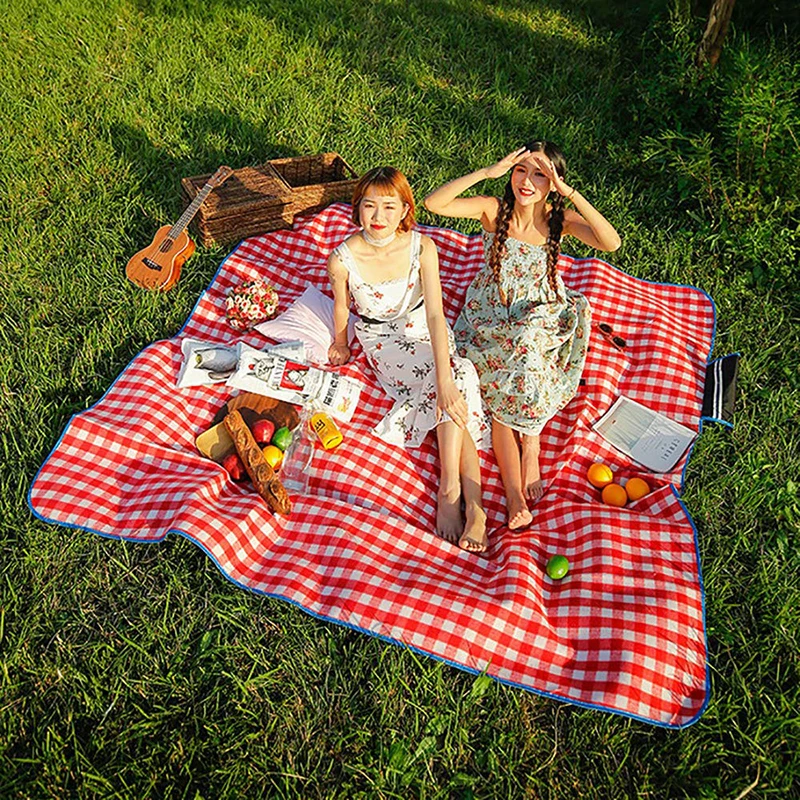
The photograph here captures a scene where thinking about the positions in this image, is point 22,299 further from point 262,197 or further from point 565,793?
point 565,793

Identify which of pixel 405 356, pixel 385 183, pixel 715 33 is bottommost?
pixel 405 356

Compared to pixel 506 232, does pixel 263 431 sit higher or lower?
lower

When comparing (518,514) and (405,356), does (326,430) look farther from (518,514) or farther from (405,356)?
(518,514)

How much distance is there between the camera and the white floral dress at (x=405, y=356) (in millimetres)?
4203

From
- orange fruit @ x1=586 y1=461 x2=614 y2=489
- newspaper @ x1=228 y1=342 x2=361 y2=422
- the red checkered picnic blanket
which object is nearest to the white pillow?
the red checkered picnic blanket

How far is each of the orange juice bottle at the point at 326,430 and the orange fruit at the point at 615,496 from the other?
5.25 ft

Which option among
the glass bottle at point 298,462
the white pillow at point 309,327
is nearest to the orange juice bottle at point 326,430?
the glass bottle at point 298,462

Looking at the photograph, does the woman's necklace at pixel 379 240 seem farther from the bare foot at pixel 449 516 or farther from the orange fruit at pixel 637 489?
the orange fruit at pixel 637 489

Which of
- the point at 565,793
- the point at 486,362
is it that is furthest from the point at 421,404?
the point at 565,793

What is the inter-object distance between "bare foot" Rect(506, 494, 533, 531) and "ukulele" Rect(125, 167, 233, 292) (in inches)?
117

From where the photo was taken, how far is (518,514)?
12.7 feet

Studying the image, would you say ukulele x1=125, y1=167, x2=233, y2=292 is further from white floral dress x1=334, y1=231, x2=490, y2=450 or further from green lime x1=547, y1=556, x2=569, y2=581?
green lime x1=547, y1=556, x2=569, y2=581

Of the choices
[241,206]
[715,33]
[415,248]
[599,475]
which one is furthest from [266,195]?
[715,33]

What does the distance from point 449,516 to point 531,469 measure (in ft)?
2.03
